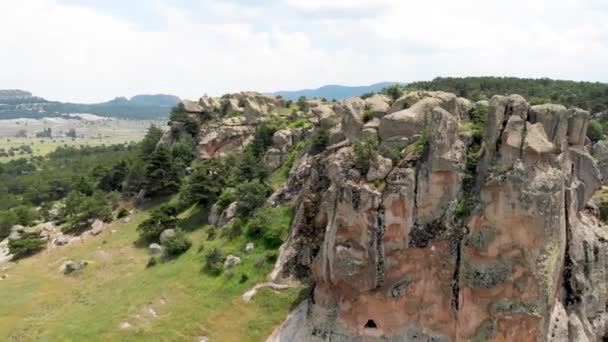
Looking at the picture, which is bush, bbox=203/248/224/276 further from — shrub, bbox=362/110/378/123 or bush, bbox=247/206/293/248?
shrub, bbox=362/110/378/123

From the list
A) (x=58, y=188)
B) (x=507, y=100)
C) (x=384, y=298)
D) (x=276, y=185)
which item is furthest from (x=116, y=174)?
(x=507, y=100)

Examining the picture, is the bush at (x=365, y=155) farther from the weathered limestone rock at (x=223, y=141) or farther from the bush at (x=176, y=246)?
the weathered limestone rock at (x=223, y=141)

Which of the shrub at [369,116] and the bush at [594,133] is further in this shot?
the bush at [594,133]

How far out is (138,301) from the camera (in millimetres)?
39469

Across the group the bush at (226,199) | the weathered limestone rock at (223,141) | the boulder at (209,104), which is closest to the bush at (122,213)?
the weathered limestone rock at (223,141)

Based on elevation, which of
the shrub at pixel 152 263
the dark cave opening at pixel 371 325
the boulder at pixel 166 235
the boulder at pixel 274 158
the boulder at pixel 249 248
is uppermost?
the boulder at pixel 274 158

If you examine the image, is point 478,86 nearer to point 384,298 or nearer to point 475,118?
point 475,118

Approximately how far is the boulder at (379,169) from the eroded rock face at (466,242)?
29 cm

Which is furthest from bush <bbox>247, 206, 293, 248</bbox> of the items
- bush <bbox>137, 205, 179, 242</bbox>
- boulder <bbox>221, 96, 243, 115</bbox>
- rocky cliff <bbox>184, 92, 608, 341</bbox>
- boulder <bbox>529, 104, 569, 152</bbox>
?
boulder <bbox>221, 96, 243, 115</bbox>

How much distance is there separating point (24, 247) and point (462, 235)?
48.4 meters

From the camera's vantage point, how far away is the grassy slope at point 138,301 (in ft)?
115

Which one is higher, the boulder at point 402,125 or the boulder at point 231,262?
the boulder at point 402,125

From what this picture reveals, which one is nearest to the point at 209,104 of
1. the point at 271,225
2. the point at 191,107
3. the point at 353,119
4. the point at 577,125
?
the point at 191,107

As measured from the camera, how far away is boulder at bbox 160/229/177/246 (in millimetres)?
48062
